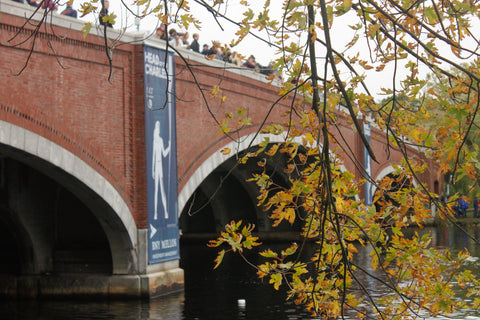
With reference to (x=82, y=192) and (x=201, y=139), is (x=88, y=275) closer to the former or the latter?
(x=82, y=192)

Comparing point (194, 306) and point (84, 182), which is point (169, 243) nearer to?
point (194, 306)

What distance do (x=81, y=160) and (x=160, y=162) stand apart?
2116 millimetres

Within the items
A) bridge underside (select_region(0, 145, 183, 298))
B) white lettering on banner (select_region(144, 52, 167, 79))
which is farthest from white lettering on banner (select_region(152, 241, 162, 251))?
white lettering on banner (select_region(144, 52, 167, 79))

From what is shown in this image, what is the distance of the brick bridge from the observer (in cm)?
1198

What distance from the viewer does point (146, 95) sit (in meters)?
14.2

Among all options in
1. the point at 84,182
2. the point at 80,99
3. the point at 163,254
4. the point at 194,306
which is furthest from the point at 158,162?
the point at 194,306

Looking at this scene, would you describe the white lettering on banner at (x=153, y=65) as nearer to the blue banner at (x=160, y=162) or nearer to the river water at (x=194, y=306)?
the blue banner at (x=160, y=162)

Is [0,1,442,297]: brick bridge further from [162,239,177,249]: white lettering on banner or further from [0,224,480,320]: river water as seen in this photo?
[0,224,480,320]: river water

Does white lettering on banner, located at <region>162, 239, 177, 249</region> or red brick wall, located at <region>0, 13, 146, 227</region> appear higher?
red brick wall, located at <region>0, 13, 146, 227</region>

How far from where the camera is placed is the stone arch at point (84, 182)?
38.1ft

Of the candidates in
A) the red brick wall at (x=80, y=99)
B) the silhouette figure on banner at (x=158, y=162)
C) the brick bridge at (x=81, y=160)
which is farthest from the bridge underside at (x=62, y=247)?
the silhouette figure on banner at (x=158, y=162)

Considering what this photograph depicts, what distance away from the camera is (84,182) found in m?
12.8

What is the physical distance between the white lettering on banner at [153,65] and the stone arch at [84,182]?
2.52m

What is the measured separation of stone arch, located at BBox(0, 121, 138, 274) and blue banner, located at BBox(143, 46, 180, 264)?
533mm
